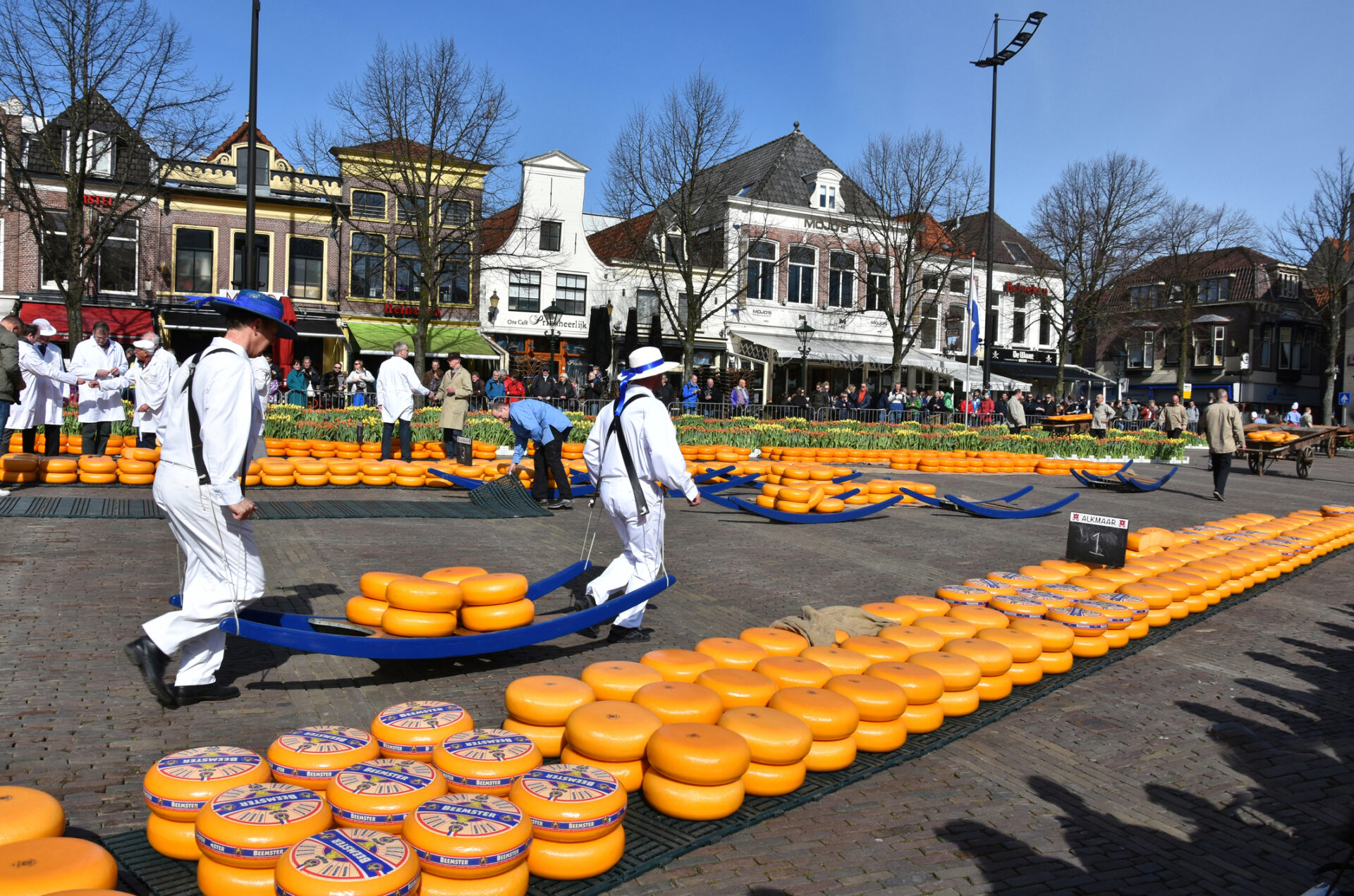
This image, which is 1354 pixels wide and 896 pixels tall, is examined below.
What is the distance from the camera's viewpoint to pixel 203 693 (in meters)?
4.58

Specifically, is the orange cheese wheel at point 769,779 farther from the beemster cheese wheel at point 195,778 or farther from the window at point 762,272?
the window at point 762,272

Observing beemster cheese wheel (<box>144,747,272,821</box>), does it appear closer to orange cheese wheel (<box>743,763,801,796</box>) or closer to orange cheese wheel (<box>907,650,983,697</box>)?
orange cheese wheel (<box>743,763,801,796</box>)

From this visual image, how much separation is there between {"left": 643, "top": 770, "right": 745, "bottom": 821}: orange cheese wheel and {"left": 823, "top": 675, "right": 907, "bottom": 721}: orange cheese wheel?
88 cm

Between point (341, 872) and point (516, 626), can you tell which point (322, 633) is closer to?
point (516, 626)

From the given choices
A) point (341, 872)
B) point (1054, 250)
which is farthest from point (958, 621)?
point (1054, 250)

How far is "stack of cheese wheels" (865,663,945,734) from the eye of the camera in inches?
180

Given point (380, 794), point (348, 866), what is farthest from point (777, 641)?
point (348, 866)

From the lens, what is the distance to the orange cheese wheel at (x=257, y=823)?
9.16ft

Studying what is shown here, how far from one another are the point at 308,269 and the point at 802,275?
70.6 feet

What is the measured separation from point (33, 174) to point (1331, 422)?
6084 cm

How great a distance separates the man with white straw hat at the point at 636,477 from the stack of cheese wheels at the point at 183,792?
292 cm

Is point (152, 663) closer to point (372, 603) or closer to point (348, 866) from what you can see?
point (372, 603)

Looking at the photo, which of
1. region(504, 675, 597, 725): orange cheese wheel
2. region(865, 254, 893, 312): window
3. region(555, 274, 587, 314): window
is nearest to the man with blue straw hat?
region(504, 675, 597, 725): orange cheese wheel

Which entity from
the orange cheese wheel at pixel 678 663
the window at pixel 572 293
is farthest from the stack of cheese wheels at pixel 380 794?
the window at pixel 572 293
